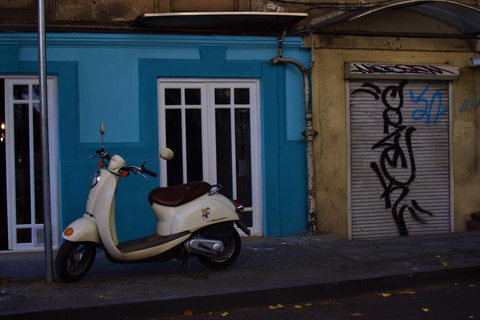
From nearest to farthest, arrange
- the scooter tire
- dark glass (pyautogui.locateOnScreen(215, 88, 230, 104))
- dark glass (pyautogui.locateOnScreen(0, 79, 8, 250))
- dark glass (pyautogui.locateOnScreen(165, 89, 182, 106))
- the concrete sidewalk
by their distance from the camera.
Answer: the concrete sidewalk → the scooter tire → dark glass (pyautogui.locateOnScreen(0, 79, 8, 250)) → dark glass (pyautogui.locateOnScreen(165, 89, 182, 106)) → dark glass (pyautogui.locateOnScreen(215, 88, 230, 104))

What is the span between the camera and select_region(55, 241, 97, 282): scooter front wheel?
6113 mm

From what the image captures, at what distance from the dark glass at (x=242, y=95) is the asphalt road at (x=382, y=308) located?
3.99 m

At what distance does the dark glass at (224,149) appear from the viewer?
917 cm

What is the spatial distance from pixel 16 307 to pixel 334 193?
5.45 metres

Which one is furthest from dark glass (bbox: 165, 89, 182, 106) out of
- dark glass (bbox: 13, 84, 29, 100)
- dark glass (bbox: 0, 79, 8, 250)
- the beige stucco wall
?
dark glass (bbox: 0, 79, 8, 250)

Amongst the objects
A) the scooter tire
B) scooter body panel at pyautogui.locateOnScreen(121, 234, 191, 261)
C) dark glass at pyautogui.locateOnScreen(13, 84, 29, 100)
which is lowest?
the scooter tire

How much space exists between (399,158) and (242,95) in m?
2.89

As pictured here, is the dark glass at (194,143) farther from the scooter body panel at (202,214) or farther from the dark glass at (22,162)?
the dark glass at (22,162)

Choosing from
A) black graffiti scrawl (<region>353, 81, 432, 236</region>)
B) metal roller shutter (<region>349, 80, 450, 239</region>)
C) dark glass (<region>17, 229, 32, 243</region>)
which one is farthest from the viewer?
black graffiti scrawl (<region>353, 81, 432, 236</region>)

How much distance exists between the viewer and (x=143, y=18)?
26.8 feet

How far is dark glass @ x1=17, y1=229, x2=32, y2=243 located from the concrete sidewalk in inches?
10.9

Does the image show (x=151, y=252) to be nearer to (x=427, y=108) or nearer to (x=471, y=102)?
(x=427, y=108)

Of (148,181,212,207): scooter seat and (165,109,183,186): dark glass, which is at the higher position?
(165,109,183,186): dark glass

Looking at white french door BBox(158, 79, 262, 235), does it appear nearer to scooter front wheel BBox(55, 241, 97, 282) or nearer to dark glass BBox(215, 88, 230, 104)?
dark glass BBox(215, 88, 230, 104)
